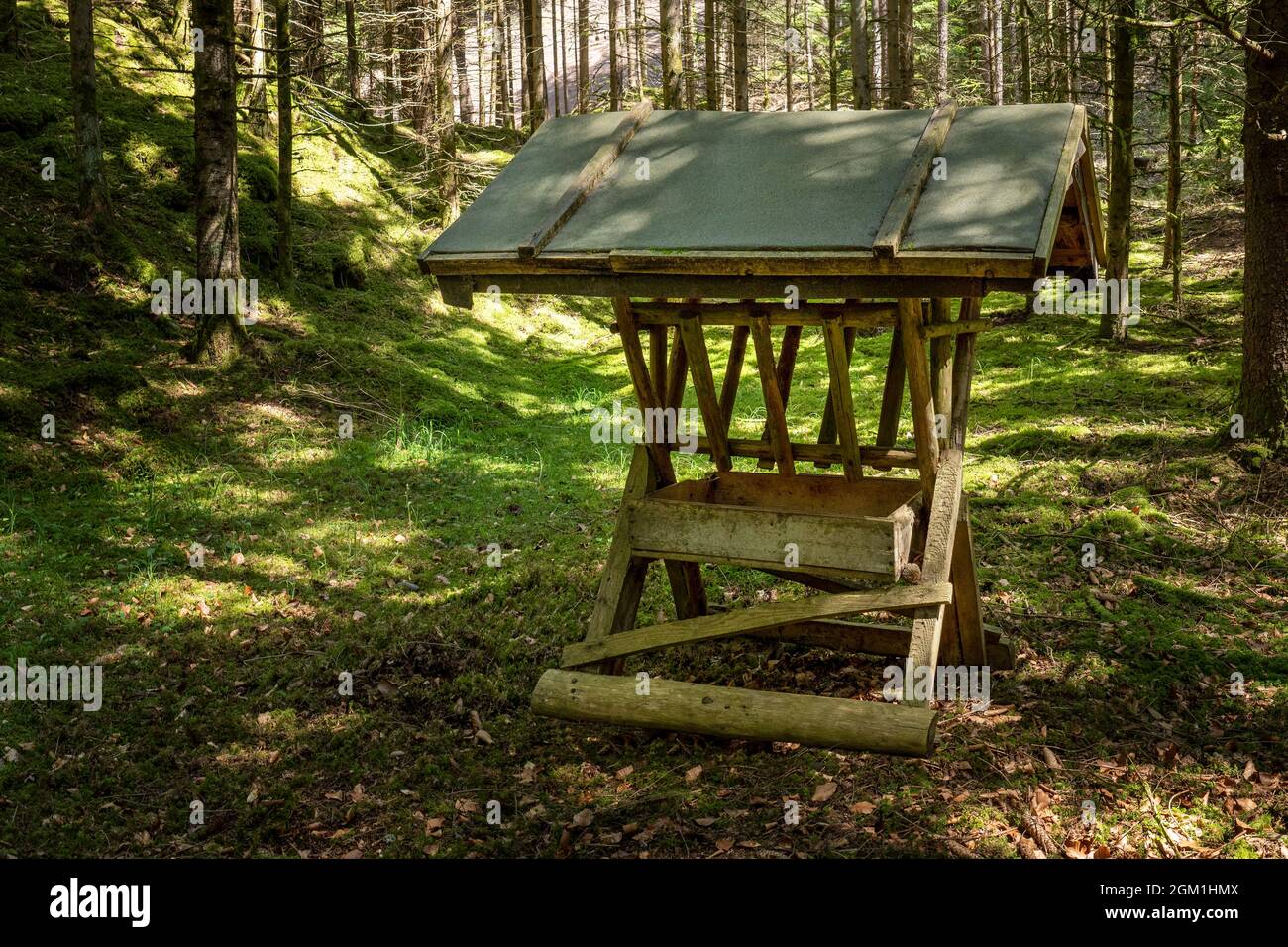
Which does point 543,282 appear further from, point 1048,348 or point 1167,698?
point 1048,348

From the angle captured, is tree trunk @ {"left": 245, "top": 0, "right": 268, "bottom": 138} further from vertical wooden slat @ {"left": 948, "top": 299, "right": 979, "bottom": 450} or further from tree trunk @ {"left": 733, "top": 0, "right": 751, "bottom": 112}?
vertical wooden slat @ {"left": 948, "top": 299, "right": 979, "bottom": 450}

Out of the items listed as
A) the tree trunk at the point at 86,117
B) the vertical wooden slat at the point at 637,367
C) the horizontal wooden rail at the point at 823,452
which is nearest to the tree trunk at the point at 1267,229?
the horizontal wooden rail at the point at 823,452

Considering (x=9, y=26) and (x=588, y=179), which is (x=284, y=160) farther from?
(x=588, y=179)

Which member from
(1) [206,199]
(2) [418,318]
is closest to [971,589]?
(1) [206,199]

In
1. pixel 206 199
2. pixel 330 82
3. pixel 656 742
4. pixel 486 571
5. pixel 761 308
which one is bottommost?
pixel 656 742

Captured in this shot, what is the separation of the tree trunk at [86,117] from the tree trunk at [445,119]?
7178mm

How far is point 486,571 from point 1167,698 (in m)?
5.68

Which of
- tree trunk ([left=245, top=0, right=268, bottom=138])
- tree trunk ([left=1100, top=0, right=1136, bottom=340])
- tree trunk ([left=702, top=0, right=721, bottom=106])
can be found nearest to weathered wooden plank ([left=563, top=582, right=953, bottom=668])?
tree trunk ([left=1100, top=0, right=1136, bottom=340])

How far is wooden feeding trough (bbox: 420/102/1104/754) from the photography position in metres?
4.91

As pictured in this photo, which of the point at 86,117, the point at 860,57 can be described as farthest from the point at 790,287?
the point at 860,57

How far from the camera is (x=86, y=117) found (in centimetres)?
1171

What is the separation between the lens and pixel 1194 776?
18.5 feet

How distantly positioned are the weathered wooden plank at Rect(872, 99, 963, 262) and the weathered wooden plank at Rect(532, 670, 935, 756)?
7.67ft

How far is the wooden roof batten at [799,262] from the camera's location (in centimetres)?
464
